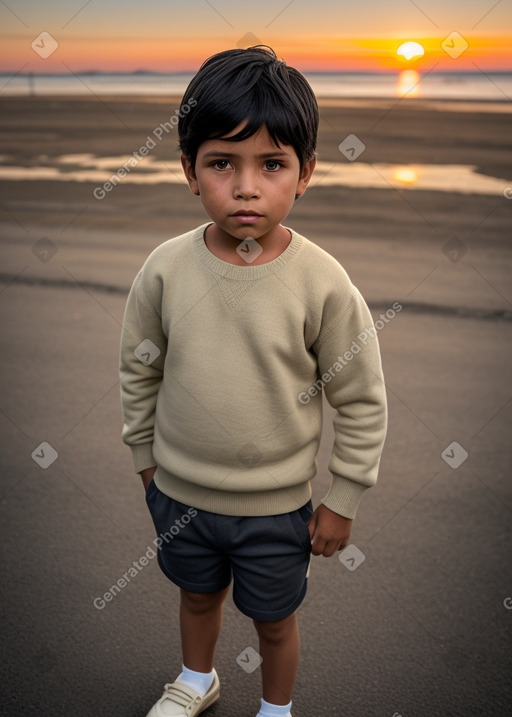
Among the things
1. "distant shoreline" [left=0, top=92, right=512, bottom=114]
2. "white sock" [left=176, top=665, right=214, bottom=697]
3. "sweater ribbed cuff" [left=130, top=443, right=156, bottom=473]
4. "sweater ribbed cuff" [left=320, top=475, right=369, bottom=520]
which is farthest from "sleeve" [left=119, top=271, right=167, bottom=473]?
"distant shoreline" [left=0, top=92, right=512, bottom=114]

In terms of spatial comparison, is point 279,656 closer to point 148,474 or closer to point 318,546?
point 318,546

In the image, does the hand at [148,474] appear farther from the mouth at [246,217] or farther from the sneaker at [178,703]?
the mouth at [246,217]

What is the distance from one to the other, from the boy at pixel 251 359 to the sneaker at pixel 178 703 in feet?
1.10

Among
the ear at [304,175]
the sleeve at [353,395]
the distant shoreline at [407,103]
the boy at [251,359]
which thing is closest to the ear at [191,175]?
the boy at [251,359]

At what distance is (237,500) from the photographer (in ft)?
6.07

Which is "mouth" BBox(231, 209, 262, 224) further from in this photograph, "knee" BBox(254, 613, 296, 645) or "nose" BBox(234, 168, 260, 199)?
"knee" BBox(254, 613, 296, 645)

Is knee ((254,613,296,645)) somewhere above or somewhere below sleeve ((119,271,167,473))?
below

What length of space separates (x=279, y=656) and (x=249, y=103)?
1.36 m

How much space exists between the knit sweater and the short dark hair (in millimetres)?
242

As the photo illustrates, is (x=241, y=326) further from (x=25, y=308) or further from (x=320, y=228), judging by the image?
(x=320, y=228)

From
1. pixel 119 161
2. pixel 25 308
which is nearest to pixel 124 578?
pixel 25 308

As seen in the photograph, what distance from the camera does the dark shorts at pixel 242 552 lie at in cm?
186

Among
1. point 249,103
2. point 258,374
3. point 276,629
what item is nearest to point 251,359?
point 258,374

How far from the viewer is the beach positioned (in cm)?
233
